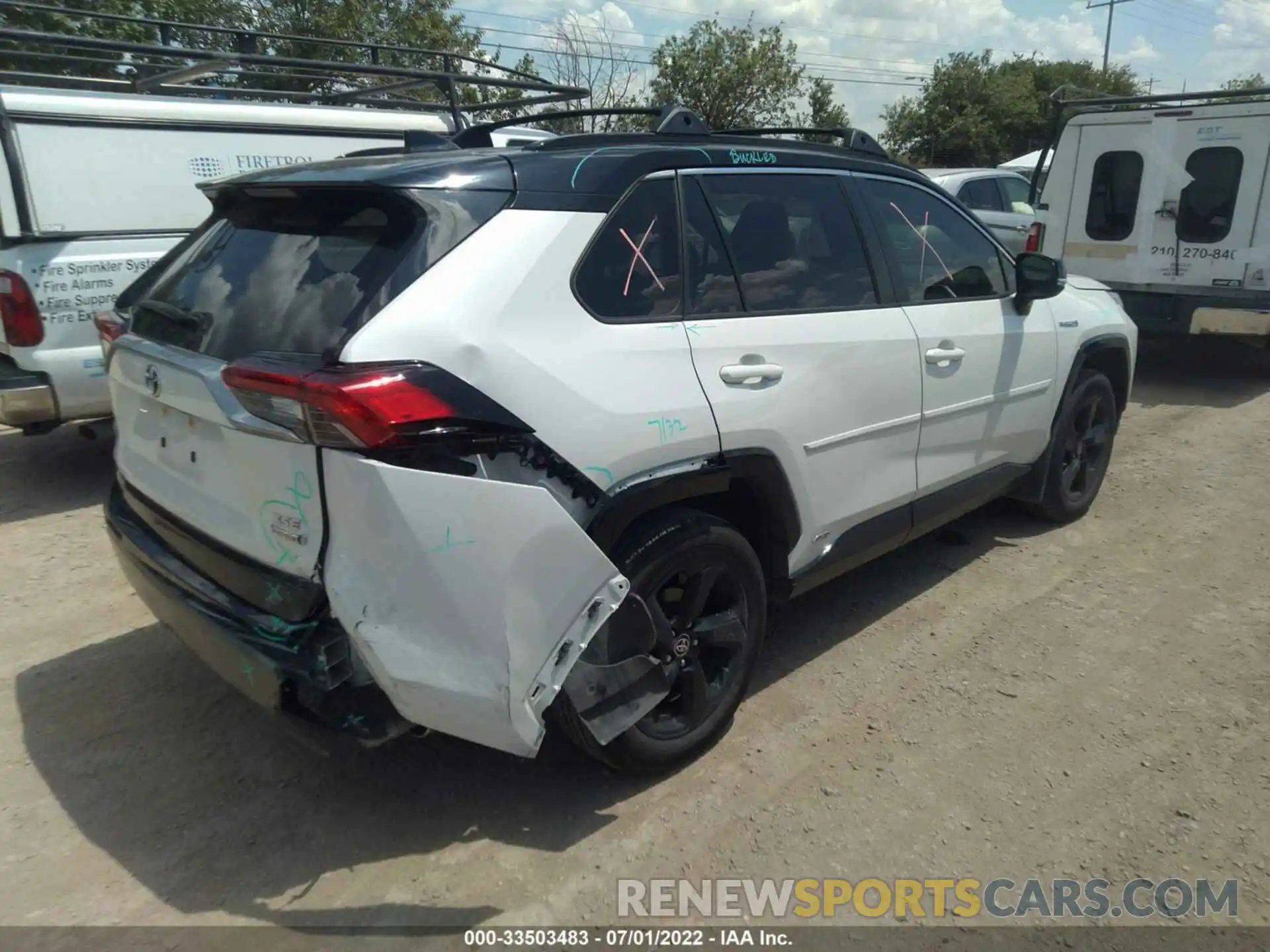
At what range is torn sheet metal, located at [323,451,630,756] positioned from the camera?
233cm

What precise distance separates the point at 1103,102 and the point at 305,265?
842 centimetres

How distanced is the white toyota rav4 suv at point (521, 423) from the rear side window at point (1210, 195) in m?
6.48

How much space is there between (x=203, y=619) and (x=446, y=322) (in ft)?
3.70

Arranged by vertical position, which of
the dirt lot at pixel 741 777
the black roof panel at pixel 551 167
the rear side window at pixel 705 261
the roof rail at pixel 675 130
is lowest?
the dirt lot at pixel 741 777

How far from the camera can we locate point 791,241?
11.4 feet

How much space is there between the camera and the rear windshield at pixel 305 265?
2.48 meters

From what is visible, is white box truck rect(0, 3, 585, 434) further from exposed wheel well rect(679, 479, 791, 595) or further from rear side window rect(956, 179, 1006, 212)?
rear side window rect(956, 179, 1006, 212)

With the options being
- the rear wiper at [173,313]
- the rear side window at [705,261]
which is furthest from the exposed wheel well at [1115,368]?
the rear wiper at [173,313]

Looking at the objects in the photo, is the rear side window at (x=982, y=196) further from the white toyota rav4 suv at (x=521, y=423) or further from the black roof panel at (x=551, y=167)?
the black roof panel at (x=551, y=167)

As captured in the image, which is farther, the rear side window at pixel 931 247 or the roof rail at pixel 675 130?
the rear side window at pixel 931 247

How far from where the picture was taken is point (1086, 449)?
5.37 m

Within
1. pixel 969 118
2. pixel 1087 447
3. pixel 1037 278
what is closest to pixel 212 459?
pixel 1037 278

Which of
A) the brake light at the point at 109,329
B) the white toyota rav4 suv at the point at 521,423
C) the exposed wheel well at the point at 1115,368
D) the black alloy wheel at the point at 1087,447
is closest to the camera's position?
the white toyota rav4 suv at the point at 521,423

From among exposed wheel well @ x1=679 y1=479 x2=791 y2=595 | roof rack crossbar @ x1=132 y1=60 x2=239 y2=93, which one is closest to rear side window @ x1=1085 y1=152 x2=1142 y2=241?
exposed wheel well @ x1=679 y1=479 x2=791 y2=595
